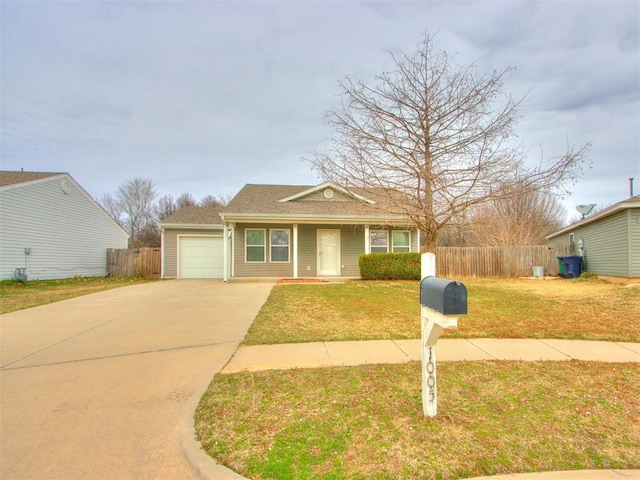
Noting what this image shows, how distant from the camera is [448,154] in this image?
6715 millimetres

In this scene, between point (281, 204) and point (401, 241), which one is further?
point (401, 241)

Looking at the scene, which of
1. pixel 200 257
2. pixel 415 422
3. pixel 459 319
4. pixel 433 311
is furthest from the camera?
pixel 200 257

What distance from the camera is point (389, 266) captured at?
14359 millimetres

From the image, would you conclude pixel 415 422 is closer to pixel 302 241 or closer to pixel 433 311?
pixel 433 311

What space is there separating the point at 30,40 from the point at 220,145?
29.0 feet

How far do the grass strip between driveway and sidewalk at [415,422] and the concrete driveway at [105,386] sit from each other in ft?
1.28

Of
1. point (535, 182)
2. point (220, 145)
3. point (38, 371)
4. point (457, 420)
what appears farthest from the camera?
point (220, 145)

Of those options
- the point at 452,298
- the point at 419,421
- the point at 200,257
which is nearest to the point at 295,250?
the point at 200,257

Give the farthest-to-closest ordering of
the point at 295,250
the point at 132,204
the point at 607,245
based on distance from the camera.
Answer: the point at 132,204
the point at 607,245
the point at 295,250

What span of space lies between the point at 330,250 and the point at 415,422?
13.6 metres

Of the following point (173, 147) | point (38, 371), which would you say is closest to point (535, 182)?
point (38, 371)

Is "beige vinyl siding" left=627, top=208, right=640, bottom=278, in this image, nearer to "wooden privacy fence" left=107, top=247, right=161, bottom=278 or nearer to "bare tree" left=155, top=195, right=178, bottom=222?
"wooden privacy fence" left=107, top=247, right=161, bottom=278

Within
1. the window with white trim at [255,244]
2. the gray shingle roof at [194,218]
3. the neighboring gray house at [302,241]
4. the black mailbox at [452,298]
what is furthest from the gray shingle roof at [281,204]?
the black mailbox at [452,298]

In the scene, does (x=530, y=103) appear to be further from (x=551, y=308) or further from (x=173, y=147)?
(x=173, y=147)
